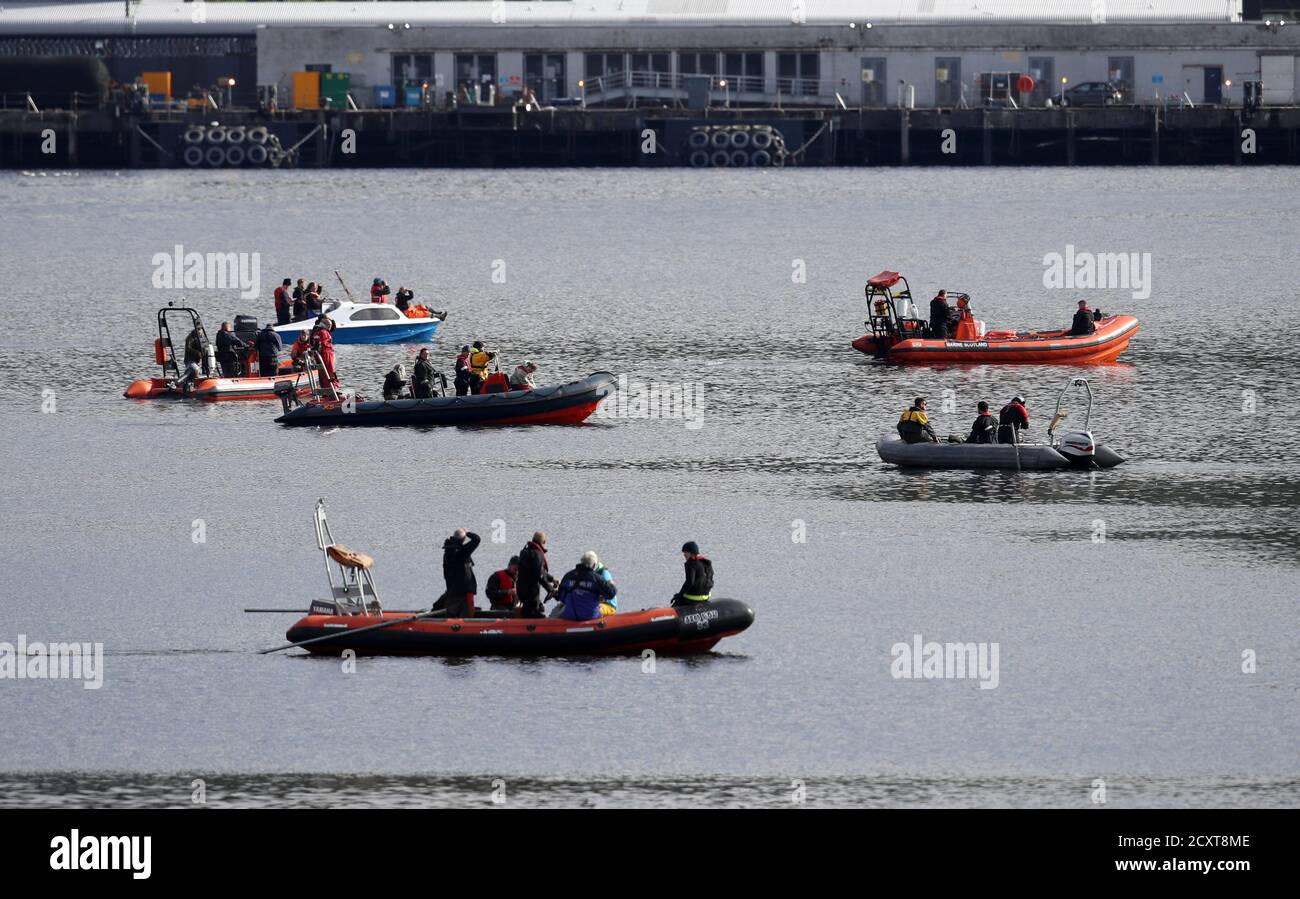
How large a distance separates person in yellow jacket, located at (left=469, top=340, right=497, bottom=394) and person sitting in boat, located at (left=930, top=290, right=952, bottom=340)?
15.9 metres

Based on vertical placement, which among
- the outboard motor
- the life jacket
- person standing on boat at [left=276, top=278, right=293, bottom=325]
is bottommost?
the outboard motor

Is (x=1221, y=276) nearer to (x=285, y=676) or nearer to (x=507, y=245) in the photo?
(x=507, y=245)

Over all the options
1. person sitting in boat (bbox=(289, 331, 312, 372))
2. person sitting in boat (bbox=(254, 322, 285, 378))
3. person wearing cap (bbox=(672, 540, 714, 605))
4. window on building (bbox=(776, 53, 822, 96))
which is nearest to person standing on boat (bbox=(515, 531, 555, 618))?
person wearing cap (bbox=(672, 540, 714, 605))

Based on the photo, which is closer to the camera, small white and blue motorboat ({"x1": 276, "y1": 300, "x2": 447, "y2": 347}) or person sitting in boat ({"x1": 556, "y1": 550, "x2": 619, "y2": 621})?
person sitting in boat ({"x1": 556, "y1": 550, "x2": 619, "y2": 621})

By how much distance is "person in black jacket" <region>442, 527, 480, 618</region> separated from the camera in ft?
108

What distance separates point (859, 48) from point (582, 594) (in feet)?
385

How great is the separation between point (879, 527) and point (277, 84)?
112 meters

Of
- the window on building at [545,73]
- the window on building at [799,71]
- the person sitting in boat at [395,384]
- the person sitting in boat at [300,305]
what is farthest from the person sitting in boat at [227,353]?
the window on building at [799,71]

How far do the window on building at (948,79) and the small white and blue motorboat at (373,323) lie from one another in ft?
266

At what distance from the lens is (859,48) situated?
476 ft

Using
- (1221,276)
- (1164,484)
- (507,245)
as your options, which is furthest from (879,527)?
(507,245)
